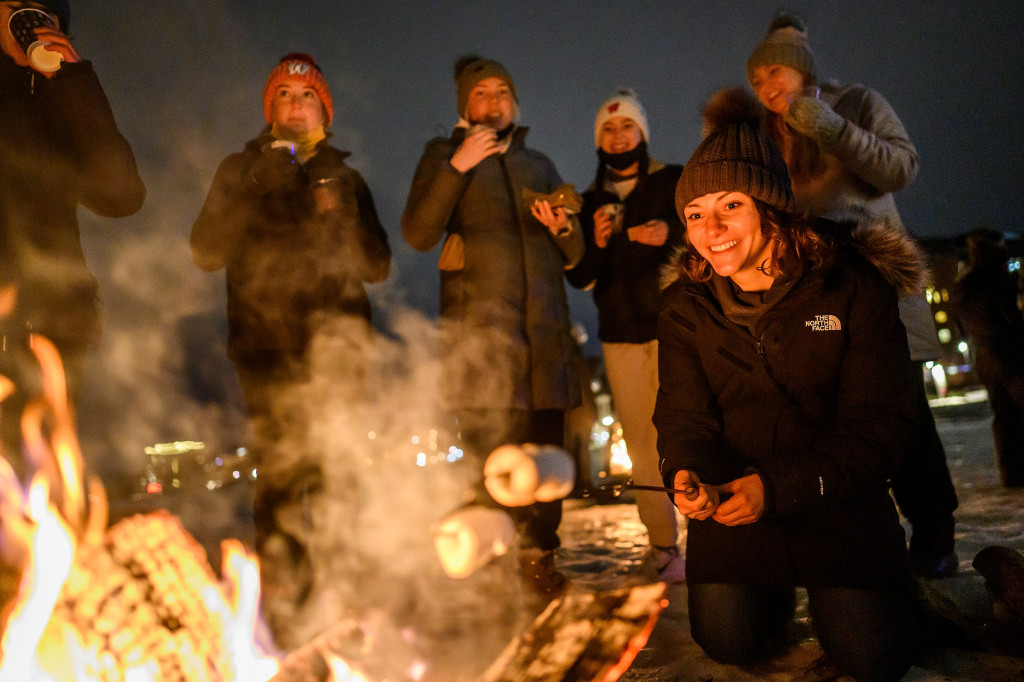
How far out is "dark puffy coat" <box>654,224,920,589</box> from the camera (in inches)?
85.4

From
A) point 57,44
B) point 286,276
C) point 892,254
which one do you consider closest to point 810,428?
point 892,254

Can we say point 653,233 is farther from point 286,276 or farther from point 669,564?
point 286,276

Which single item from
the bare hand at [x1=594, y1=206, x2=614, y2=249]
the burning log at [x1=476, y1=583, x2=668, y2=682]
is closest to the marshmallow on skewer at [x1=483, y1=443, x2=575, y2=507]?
the burning log at [x1=476, y1=583, x2=668, y2=682]

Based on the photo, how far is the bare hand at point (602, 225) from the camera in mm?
3631

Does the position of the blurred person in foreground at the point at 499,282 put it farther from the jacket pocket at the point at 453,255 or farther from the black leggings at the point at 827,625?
the black leggings at the point at 827,625

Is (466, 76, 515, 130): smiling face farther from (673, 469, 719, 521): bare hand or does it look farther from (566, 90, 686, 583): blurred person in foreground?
(673, 469, 719, 521): bare hand

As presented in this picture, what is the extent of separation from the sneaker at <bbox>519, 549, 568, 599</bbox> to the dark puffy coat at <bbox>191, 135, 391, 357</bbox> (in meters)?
1.41

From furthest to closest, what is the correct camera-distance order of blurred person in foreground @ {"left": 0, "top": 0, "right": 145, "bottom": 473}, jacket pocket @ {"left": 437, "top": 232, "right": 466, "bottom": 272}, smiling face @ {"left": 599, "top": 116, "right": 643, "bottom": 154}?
smiling face @ {"left": 599, "top": 116, "right": 643, "bottom": 154} → jacket pocket @ {"left": 437, "top": 232, "right": 466, "bottom": 272} → blurred person in foreground @ {"left": 0, "top": 0, "right": 145, "bottom": 473}

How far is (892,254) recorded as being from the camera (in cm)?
232

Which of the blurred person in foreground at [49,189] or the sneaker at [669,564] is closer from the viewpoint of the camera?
the blurred person in foreground at [49,189]

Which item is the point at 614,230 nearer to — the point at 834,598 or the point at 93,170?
the point at 834,598

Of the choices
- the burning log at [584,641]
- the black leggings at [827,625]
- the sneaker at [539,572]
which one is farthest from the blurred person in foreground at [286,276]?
the black leggings at [827,625]

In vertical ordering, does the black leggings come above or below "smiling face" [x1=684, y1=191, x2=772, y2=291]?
below

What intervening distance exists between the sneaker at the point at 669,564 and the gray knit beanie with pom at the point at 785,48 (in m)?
2.41
